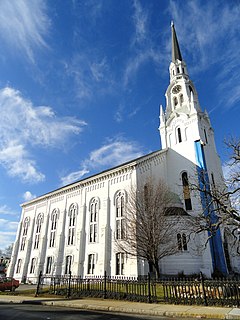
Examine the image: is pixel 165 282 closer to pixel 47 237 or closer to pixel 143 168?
pixel 143 168

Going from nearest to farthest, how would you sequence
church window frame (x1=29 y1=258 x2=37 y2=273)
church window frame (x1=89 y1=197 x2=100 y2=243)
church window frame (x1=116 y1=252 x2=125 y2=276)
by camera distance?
church window frame (x1=116 y1=252 x2=125 y2=276)
church window frame (x1=89 y1=197 x2=100 y2=243)
church window frame (x1=29 y1=258 x2=37 y2=273)

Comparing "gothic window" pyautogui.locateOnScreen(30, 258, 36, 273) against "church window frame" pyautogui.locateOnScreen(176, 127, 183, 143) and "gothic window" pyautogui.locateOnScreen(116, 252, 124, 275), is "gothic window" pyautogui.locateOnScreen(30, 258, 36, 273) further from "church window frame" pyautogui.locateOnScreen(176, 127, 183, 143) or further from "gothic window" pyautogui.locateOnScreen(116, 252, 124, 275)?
A: "church window frame" pyautogui.locateOnScreen(176, 127, 183, 143)

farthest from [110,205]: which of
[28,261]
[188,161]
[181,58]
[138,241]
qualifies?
[181,58]

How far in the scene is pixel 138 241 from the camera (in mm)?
22516

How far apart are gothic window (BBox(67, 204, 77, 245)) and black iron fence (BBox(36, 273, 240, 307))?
639 inches

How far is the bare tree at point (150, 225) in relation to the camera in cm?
2220

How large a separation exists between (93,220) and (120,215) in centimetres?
473

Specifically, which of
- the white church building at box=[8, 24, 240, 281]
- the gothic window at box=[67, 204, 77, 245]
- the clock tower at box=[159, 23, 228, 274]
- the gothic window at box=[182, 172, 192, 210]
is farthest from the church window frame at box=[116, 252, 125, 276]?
the gothic window at box=[182, 172, 192, 210]

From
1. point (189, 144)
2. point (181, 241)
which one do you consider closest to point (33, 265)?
point (181, 241)

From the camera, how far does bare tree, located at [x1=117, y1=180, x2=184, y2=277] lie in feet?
72.8

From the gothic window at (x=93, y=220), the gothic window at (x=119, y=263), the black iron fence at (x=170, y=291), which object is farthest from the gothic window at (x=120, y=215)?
the black iron fence at (x=170, y=291)

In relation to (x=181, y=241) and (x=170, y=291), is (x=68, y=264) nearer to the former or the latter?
(x=181, y=241)

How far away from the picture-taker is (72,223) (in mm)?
33594

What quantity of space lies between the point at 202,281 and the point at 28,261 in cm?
3313
